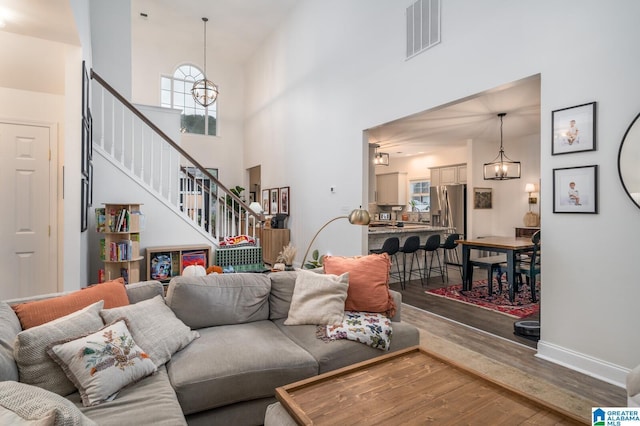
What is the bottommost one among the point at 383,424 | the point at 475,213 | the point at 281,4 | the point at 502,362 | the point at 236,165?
the point at 502,362

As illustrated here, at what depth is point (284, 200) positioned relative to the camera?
295 inches

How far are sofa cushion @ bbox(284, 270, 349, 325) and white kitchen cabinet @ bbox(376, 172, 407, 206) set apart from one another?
779 centimetres

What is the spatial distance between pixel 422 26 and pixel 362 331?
12.4 ft

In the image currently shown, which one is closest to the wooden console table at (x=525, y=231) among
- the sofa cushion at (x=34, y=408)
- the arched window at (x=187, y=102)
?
the sofa cushion at (x=34, y=408)

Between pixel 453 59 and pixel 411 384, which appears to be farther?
pixel 453 59

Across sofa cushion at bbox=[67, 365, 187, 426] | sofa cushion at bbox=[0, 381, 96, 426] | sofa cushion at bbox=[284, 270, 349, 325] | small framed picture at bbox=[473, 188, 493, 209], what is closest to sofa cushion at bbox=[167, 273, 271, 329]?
sofa cushion at bbox=[284, 270, 349, 325]

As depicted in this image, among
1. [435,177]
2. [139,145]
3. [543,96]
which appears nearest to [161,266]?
[139,145]

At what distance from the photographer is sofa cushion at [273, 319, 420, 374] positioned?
207 cm

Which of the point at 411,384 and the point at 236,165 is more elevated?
the point at 236,165

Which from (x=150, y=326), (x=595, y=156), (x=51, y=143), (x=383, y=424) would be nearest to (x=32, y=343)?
(x=150, y=326)

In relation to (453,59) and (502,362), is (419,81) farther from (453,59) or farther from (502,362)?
(502,362)

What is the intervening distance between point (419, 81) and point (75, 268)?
13.8 feet

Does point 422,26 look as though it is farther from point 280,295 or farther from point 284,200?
point 284,200

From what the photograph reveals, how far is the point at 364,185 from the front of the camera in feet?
16.9
